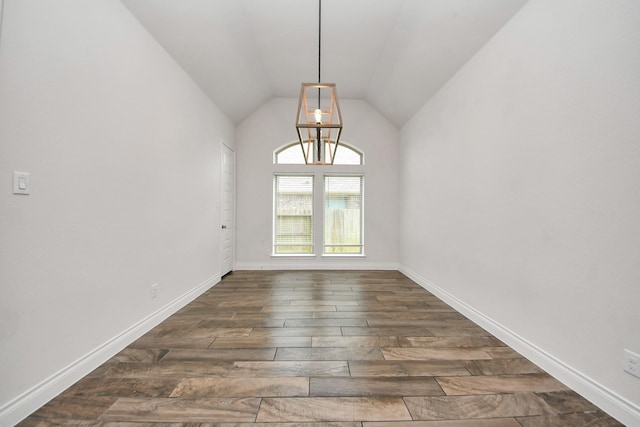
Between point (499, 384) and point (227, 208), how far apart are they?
4437mm

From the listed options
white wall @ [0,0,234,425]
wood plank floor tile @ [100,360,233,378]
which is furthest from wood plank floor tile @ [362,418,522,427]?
white wall @ [0,0,234,425]

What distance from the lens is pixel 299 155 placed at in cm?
572

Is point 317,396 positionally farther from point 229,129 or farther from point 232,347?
point 229,129

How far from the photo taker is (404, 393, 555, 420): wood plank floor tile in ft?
5.17

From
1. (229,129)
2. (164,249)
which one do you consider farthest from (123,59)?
(229,129)

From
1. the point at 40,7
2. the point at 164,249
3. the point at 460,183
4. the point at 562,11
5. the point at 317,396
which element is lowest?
the point at 317,396

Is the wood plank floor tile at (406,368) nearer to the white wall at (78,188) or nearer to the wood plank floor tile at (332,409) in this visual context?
the wood plank floor tile at (332,409)

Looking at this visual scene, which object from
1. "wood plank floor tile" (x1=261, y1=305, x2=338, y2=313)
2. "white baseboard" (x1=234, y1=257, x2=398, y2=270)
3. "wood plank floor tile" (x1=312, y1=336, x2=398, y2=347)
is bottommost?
"wood plank floor tile" (x1=312, y1=336, x2=398, y2=347)

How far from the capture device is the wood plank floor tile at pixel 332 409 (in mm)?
1550

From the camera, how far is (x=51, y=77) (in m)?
1.71

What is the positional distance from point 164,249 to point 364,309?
2.28m

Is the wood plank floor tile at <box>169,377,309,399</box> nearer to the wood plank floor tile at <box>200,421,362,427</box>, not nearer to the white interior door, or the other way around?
the wood plank floor tile at <box>200,421,362,427</box>

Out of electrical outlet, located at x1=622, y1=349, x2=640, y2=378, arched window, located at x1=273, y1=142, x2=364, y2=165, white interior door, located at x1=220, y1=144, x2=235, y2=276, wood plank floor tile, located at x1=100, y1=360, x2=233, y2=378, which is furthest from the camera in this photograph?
arched window, located at x1=273, y1=142, x2=364, y2=165

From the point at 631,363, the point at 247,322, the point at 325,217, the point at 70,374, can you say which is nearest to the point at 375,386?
the point at 631,363
